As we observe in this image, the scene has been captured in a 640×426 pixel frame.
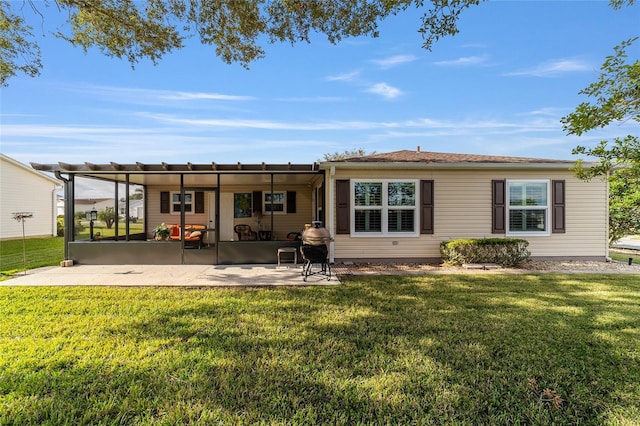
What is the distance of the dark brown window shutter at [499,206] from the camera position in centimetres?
919

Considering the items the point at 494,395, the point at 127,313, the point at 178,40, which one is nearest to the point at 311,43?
the point at 178,40

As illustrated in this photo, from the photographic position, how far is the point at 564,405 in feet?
8.12

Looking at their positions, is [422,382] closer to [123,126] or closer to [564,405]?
[564,405]

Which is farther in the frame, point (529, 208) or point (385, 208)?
point (529, 208)

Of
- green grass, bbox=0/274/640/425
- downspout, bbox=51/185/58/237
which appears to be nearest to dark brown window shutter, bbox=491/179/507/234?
green grass, bbox=0/274/640/425

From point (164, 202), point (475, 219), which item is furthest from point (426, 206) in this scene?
point (164, 202)

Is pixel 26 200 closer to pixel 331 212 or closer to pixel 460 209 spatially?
pixel 331 212

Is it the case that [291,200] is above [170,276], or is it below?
above

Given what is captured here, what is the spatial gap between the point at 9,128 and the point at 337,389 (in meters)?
15.4

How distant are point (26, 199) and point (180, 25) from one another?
669 inches

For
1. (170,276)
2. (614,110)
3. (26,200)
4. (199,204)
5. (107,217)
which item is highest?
(614,110)

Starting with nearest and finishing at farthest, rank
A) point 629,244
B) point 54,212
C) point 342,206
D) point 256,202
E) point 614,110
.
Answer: point 614,110 < point 342,206 < point 256,202 < point 629,244 < point 54,212

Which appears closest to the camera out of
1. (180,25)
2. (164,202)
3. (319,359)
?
(319,359)

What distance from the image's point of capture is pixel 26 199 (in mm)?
16953
